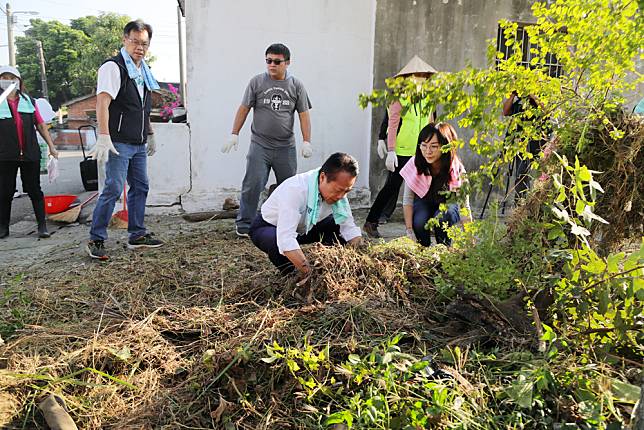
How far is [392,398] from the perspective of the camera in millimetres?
1849

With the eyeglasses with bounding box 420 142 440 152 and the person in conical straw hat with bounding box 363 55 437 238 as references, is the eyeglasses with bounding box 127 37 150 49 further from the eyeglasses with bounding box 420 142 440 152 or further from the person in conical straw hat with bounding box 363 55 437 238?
the eyeglasses with bounding box 420 142 440 152

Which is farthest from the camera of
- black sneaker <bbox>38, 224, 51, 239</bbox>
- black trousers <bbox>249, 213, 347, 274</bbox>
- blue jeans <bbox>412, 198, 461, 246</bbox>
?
black sneaker <bbox>38, 224, 51, 239</bbox>

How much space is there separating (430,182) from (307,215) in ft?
3.75

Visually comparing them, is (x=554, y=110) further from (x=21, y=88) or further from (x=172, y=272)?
(x=21, y=88)

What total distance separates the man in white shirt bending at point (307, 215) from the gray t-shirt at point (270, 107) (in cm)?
158

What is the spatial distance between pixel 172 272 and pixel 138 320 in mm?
983

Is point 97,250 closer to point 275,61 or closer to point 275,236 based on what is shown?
point 275,236

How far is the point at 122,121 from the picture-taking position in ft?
14.2

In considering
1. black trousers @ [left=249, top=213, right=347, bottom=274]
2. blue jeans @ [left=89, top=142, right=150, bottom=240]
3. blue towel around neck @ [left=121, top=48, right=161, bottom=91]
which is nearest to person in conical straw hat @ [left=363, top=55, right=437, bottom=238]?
black trousers @ [left=249, top=213, right=347, bottom=274]

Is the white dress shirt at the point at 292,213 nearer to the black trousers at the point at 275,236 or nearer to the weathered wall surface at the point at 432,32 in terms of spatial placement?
the black trousers at the point at 275,236

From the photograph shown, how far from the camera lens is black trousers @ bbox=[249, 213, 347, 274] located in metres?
3.34

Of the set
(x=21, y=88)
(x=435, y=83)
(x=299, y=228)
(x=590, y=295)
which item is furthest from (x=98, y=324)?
(x=21, y=88)

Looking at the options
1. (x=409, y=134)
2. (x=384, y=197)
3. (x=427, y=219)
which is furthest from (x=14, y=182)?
(x=427, y=219)

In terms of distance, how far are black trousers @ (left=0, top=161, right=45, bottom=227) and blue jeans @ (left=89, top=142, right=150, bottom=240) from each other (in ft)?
4.11
